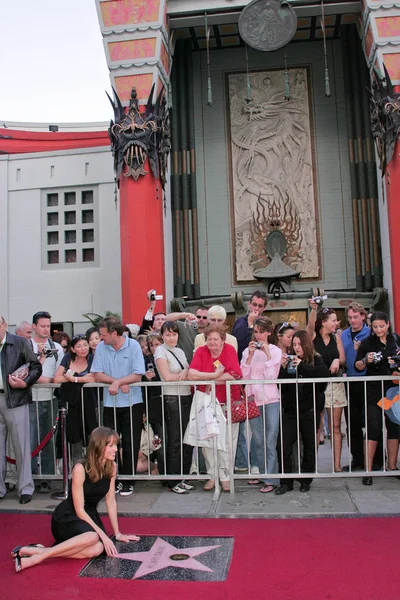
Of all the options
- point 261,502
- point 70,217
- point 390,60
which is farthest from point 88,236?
point 261,502

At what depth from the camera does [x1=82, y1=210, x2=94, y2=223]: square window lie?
59.5ft

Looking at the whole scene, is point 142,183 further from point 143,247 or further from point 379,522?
point 379,522

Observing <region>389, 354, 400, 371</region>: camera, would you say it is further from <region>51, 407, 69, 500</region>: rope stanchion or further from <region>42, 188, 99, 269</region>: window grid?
<region>42, 188, 99, 269</region>: window grid

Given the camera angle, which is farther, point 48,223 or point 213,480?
point 48,223

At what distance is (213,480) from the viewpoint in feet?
19.1

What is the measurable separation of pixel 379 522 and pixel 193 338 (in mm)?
2885

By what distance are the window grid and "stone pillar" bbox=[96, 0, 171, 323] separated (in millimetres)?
2860

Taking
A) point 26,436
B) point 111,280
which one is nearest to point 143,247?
point 111,280

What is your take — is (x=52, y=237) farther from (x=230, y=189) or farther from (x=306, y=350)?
(x=306, y=350)

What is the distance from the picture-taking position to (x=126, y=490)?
230 inches

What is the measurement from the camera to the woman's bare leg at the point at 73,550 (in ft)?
12.8

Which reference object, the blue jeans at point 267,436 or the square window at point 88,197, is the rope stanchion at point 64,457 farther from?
the square window at point 88,197

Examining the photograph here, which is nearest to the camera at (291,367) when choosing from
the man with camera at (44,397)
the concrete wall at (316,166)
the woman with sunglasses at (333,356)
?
the woman with sunglasses at (333,356)

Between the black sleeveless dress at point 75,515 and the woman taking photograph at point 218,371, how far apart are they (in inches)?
63.7
